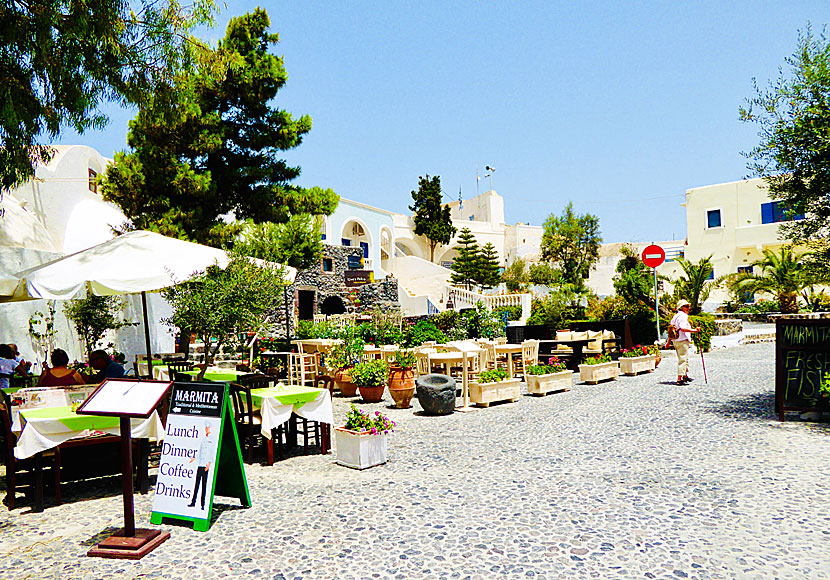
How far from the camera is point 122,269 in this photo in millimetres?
5465

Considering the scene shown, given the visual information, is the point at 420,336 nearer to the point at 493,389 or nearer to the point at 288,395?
the point at 493,389

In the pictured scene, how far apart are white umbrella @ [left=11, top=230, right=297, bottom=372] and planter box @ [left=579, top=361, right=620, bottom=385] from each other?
25.9 ft

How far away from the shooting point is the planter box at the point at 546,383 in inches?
390

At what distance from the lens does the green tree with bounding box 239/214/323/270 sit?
622 inches

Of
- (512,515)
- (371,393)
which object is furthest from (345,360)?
(512,515)

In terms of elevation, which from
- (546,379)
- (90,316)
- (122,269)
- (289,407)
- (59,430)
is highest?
(122,269)

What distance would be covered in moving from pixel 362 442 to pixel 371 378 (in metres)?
3.67

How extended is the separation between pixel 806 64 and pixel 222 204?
12.3m

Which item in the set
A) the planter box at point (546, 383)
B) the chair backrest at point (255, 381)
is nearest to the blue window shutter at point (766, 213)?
the planter box at point (546, 383)

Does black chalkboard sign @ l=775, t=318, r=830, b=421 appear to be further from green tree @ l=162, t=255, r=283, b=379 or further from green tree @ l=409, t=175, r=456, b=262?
green tree @ l=409, t=175, r=456, b=262

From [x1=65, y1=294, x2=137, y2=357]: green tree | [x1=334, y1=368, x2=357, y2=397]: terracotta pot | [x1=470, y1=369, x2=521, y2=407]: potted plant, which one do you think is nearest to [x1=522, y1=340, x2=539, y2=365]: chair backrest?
[x1=470, y1=369, x2=521, y2=407]: potted plant

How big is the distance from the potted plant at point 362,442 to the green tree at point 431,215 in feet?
125

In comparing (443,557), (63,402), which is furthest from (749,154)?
(63,402)

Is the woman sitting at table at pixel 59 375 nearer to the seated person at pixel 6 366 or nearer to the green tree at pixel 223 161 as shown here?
the seated person at pixel 6 366
